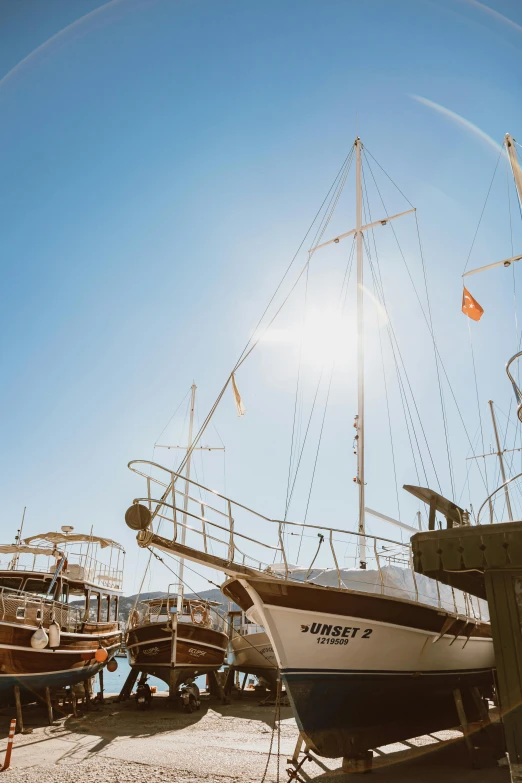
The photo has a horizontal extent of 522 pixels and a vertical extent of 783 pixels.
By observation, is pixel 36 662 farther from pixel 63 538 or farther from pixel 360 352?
pixel 360 352

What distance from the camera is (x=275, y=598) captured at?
27.4 feet

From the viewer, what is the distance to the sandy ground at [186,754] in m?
8.41

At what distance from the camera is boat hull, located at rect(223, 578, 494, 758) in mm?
8305

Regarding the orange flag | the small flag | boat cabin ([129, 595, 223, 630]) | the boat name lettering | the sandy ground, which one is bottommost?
the sandy ground

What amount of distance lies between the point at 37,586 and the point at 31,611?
4193mm

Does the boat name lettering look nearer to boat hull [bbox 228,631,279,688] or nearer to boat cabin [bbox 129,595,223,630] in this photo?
boat hull [bbox 228,631,279,688]

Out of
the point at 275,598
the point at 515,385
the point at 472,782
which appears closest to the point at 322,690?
the point at 275,598

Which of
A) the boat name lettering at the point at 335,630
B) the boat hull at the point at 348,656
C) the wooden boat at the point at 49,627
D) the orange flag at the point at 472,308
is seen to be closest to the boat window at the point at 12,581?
the wooden boat at the point at 49,627

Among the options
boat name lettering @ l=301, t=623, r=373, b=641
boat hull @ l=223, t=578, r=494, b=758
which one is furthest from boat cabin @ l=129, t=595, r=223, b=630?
boat name lettering @ l=301, t=623, r=373, b=641

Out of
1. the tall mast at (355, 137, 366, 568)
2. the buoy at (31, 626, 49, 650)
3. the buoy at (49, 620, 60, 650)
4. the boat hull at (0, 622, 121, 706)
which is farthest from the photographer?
the tall mast at (355, 137, 366, 568)

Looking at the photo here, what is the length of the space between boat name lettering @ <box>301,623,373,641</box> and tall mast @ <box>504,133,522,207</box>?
10.2m

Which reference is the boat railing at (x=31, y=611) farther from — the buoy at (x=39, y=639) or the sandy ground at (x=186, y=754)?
the sandy ground at (x=186, y=754)

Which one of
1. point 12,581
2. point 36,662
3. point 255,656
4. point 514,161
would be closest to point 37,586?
point 12,581

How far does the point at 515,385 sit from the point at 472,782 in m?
6.26
